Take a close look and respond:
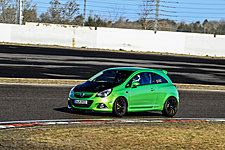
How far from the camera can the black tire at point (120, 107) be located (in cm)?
1259

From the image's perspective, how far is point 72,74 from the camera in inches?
1001

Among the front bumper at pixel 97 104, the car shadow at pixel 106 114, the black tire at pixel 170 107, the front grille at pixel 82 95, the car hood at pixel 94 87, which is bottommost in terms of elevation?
the car shadow at pixel 106 114

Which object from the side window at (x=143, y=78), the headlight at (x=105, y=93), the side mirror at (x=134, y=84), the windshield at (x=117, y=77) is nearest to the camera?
the headlight at (x=105, y=93)

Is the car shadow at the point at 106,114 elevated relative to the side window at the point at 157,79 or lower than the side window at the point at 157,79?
lower

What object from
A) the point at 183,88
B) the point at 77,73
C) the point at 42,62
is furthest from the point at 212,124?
the point at 42,62

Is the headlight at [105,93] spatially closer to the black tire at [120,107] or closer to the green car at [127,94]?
the green car at [127,94]

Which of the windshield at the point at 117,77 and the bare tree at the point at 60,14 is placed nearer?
the windshield at the point at 117,77

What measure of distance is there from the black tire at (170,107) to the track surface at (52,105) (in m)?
0.20

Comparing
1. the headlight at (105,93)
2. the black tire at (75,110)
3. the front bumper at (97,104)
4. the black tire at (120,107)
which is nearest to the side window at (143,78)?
the black tire at (120,107)

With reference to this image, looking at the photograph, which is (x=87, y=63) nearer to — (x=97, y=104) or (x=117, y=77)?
(x=117, y=77)

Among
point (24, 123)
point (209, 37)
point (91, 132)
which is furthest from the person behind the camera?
point (209, 37)

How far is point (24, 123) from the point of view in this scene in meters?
10.8

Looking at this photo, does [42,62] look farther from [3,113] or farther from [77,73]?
[3,113]

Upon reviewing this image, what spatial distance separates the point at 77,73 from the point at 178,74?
23.3 feet
